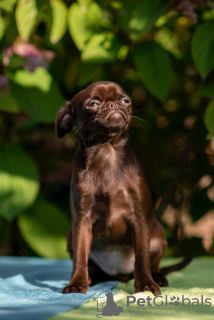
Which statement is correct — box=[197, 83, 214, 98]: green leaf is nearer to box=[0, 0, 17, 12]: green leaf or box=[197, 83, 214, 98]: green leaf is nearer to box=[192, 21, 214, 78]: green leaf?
box=[192, 21, 214, 78]: green leaf

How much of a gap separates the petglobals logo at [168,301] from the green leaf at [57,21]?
1.48 m

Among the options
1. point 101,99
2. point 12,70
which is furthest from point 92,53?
point 101,99

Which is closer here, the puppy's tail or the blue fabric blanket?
the blue fabric blanket

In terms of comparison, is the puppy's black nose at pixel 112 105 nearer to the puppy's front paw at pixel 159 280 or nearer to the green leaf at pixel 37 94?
the puppy's front paw at pixel 159 280

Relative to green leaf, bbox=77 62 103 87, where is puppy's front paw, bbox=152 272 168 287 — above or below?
below

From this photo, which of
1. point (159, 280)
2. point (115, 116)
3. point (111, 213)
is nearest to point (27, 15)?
point (115, 116)

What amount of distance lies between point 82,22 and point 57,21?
0.13 m

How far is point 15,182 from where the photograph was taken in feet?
9.07

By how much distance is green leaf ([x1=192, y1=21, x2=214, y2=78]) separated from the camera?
7.47 ft

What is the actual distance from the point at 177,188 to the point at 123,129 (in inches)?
48.7

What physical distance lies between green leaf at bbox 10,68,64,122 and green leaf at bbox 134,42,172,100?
1.77 feet

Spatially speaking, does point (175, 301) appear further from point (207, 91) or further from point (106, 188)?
point (207, 91)

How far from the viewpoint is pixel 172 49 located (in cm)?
335

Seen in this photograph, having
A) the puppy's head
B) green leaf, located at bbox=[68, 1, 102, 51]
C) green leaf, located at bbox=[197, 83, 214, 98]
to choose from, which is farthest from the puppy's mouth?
green leaf, located at bbox=[197, 83, 214, 98]
